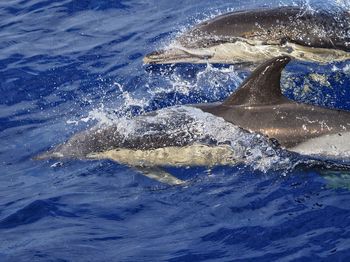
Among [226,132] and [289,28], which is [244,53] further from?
[226,132]

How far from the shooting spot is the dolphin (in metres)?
8.53

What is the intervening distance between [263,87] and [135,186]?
192 cm

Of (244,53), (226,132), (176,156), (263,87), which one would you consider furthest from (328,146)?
(244,53)

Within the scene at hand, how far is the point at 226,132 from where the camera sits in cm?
877

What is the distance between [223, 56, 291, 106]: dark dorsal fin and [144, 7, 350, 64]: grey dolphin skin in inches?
150

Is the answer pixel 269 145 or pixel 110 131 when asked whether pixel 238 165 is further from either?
pixel 110 131

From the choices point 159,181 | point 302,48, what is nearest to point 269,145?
point 159,181

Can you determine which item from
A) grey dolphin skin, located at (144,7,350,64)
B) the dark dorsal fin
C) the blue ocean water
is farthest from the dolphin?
→ grey dolphin skin, located at (144,7,350,64)

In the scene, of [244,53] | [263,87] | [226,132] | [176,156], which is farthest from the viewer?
[244,53]

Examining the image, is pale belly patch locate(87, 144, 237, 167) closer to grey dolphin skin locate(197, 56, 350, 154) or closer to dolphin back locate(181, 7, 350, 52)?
grey dolphin skin locate(197, 56, 350, 154)

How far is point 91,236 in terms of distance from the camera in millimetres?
7516

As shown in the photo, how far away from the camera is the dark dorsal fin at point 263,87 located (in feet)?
27.9

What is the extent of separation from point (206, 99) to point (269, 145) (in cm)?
267

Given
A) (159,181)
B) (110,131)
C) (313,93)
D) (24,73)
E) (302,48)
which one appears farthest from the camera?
(24,73)
